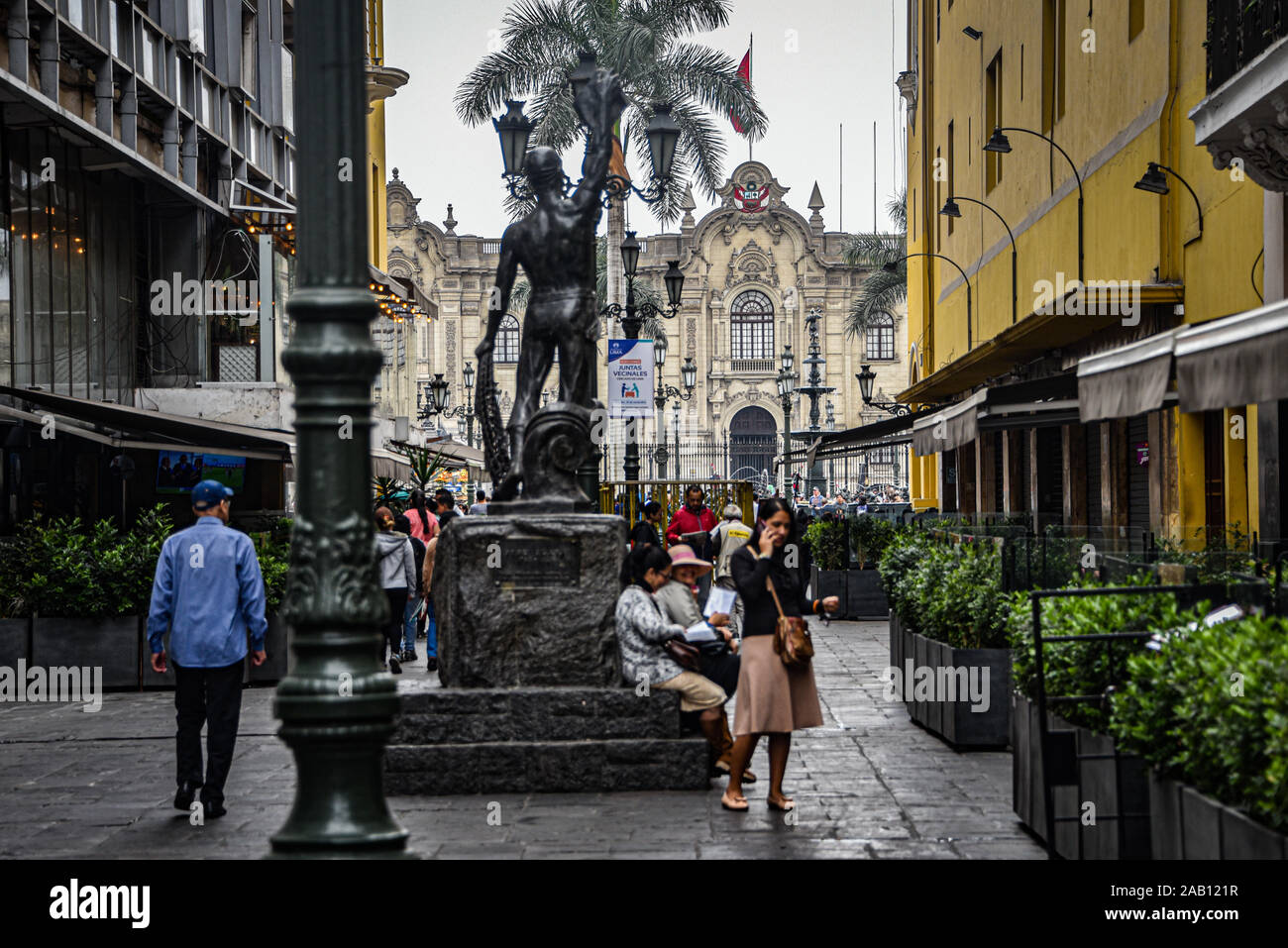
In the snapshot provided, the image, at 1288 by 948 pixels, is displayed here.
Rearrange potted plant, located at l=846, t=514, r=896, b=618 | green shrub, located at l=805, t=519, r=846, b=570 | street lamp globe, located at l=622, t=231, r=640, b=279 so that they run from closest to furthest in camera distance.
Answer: potted plant, located at l=846, t=514, r=896, b=618
green shrub, located at l=805, t=519, r=846, b=570
street lamp globe, located at l=622, t=231, r=640, b=279

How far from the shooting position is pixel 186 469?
76.7ft

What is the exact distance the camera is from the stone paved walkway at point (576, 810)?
7.10 metres

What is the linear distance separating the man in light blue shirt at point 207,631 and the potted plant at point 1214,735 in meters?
4.46

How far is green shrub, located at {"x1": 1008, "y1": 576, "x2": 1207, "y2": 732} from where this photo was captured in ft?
20.5

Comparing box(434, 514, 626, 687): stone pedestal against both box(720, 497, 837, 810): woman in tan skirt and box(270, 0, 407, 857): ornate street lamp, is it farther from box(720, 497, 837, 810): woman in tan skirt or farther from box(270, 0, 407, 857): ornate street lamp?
box(270, 0, 407, 857): ornate street lamp

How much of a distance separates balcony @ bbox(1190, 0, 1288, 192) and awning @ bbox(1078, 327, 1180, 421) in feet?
6.51

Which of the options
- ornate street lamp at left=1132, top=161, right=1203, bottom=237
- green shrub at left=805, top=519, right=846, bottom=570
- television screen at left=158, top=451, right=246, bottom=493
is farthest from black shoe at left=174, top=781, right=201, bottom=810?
television screen at left=158, top=451, right=246, bottom=493

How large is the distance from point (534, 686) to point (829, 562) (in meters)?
12.9

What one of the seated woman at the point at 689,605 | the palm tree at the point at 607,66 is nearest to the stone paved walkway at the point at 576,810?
the seated woman at the point at 689,605

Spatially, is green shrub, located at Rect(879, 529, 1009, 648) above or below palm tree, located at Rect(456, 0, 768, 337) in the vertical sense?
below

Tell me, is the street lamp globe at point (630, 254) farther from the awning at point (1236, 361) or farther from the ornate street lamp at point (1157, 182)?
the awning at point (1236, 361)

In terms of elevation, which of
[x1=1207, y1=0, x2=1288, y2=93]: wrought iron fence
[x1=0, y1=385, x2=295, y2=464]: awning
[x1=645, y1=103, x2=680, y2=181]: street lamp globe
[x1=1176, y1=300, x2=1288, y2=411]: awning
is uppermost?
[x1=645, y1=103, x2=680, y2=181]: street lamp globe

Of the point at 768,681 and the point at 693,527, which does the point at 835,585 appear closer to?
the point at 693,527
